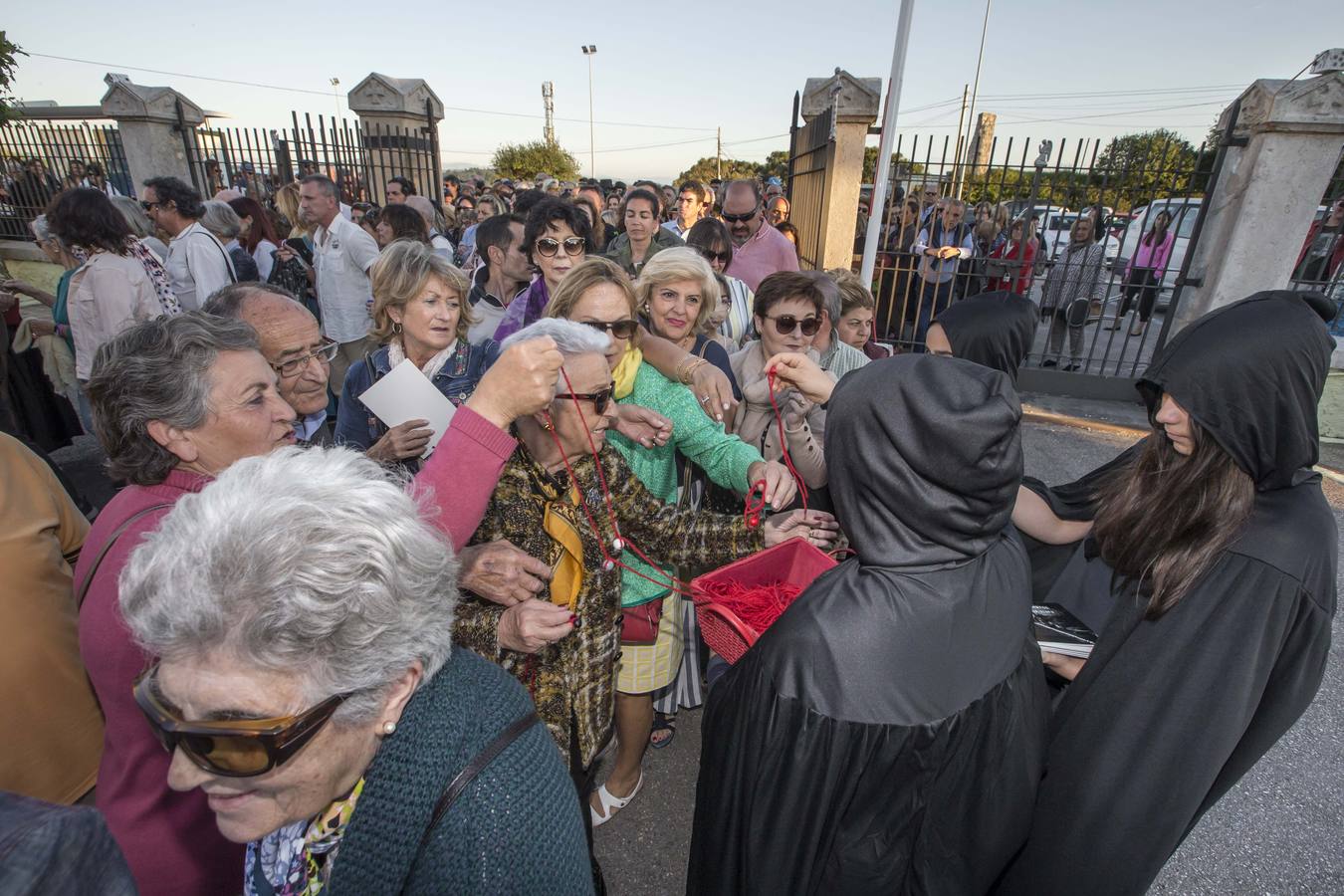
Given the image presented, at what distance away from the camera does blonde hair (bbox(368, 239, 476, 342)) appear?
117 inches

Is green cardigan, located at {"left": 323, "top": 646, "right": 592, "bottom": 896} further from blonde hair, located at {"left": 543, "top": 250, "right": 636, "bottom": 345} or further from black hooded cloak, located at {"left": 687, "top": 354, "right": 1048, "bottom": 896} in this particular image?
blonde hair, located at {"left": 543, "top": 250, "right": 636, "bottom": 345}

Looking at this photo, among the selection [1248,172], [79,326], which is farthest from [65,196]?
[1248,172]

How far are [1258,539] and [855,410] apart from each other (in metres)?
1.11

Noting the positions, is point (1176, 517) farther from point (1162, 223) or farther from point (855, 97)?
point (1162, 223)

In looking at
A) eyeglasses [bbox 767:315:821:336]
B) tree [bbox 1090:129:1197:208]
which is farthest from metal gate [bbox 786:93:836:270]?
eyeglasses [bbox 767:315:821:336]

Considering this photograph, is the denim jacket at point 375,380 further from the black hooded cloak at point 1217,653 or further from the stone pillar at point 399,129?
the stone pillar at point 399,129

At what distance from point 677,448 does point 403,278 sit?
1.57 m

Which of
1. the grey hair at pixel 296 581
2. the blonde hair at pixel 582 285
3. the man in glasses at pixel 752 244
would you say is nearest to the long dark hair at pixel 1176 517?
the grey hair at pixel 296 581

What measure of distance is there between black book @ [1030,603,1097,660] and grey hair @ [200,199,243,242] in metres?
7.62

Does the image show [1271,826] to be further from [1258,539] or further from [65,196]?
[65,196]

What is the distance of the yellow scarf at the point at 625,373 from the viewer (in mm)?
2602

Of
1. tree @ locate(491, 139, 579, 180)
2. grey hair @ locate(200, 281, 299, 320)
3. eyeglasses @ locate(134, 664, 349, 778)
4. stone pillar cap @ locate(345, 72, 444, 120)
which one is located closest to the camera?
eyeglasses @ locate(134, 664, 349, 778)

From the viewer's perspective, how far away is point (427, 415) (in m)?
2.54

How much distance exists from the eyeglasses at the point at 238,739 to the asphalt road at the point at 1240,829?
201 cm
